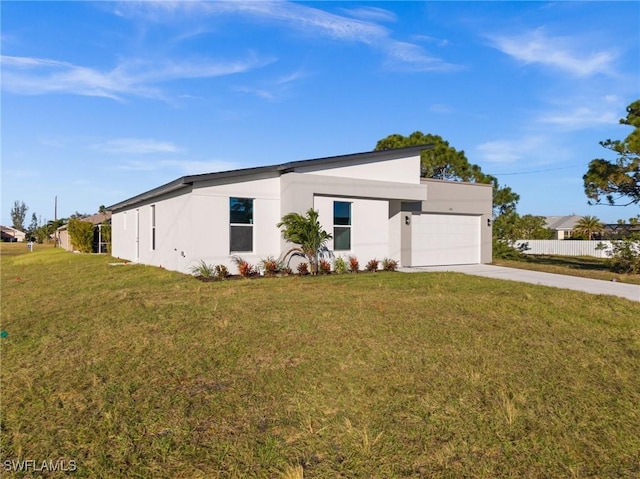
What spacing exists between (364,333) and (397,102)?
14280mm

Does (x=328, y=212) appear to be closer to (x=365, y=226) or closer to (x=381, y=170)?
(x=365, y=226)

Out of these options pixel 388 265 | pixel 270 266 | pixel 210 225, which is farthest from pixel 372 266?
pixel 210 225

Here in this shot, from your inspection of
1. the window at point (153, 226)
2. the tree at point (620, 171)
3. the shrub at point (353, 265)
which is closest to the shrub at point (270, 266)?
the shrub at point (353, 265)

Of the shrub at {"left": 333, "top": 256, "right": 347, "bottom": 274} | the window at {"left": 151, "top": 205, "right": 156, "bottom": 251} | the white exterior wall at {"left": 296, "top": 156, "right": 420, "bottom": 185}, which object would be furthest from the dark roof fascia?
the shrub at {"left": 333, "top": 256, "right": 347, "bottom": 274}

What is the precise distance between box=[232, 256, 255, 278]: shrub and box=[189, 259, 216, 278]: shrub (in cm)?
76

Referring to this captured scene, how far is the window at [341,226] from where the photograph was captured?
45.5 feet

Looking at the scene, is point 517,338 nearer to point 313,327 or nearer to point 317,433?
point 313,327

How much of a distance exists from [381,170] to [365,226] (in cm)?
220

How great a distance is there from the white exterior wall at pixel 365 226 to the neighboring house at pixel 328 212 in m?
0.04

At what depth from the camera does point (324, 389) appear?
391 centimetres

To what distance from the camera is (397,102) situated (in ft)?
57.6

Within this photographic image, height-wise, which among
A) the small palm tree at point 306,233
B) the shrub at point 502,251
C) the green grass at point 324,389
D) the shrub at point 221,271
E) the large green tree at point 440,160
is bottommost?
the green grass at point 324,389

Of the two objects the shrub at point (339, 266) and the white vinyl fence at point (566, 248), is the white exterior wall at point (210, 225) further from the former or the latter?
the white vinyl fence at point (566, 248)

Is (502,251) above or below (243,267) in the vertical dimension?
above
